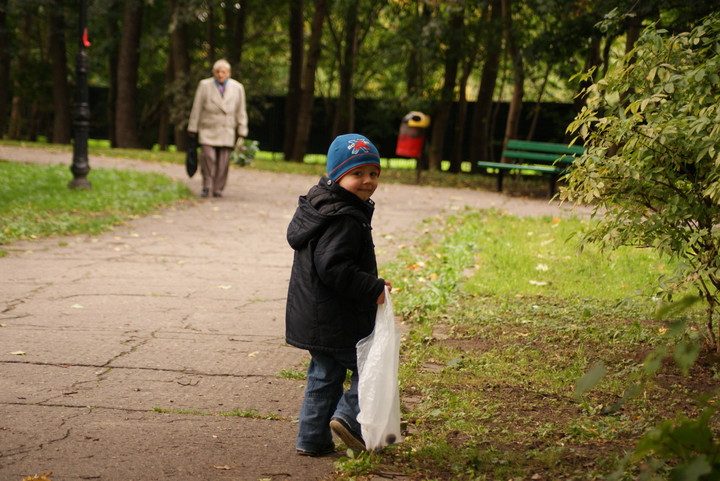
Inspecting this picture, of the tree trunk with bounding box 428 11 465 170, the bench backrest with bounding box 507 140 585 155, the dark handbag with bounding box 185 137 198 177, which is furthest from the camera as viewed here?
the tree trunk with bounding box 428 11 465 170

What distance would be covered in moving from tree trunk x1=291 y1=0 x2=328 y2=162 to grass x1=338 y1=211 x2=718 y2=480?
15.2 metres

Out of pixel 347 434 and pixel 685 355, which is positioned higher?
pixel 685 355

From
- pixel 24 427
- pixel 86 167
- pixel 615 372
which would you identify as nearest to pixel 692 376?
pixel 615 372

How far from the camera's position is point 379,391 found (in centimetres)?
338

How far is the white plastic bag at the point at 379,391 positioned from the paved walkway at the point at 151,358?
26 cm

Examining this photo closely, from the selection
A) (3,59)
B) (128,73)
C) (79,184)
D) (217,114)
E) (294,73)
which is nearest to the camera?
(217,114)

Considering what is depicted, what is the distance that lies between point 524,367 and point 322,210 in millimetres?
1894

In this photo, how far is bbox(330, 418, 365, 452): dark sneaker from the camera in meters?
3.48

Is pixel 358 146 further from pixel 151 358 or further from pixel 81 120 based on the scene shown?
pixel 81 120

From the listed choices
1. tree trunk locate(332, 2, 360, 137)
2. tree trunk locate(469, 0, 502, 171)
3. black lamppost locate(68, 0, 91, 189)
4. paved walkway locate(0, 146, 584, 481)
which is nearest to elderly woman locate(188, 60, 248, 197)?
black lamppost locate(68, 0, 91, 189)

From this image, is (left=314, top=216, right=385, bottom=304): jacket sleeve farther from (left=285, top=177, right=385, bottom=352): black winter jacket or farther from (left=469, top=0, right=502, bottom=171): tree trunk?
(left=469, top=0, right=502, bottom=171): tree trunk

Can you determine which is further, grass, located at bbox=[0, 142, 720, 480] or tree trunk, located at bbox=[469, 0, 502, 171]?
tree trunk, located at bbox=[469, 0, 502, 171]

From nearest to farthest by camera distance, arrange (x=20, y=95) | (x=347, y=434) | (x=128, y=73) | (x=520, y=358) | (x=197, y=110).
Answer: (x=347, y=434) → (x=520, y=358) → (x=197, y=110) → (x=128, y=73) → (x=20, y=95)

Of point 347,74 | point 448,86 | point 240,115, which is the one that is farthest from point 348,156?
point 347,74
